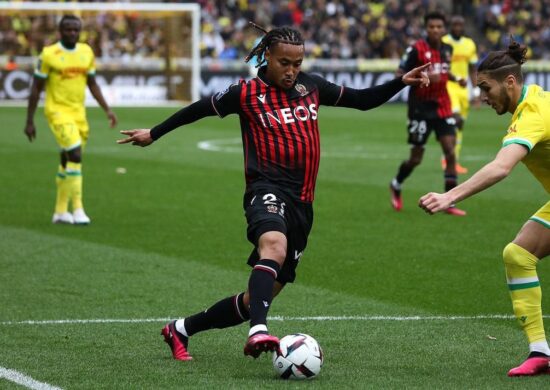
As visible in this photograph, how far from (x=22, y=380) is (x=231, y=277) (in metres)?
3.91

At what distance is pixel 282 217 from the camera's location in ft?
22.2

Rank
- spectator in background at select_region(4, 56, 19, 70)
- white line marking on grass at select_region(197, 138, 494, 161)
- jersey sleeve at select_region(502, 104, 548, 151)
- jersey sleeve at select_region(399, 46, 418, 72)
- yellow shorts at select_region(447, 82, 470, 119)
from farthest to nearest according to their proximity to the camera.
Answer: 1. spectator in background at select_region(4, 56, 19, 70)
2. white line marking on grass at select_region(197, 138, 494, 161)
3. yellow shorts at select_region(447, 82, 470, 119)
4. jersey sleeve at select_region(399, 46, 418, 72)
5. jersey sleeve at select_region(502, 104, 548, 151)

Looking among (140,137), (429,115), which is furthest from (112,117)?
(140,137)

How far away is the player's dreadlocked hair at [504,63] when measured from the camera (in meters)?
6.45

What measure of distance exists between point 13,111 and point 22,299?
84.5 ft

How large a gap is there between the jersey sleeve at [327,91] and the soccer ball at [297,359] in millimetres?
1618

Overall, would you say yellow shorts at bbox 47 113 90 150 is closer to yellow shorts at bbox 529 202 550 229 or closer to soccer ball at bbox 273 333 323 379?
soccer ball at bbox 273 333 323 379

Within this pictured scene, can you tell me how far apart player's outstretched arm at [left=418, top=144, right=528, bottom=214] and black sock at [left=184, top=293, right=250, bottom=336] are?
5.14ft

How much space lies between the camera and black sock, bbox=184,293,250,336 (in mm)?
6957

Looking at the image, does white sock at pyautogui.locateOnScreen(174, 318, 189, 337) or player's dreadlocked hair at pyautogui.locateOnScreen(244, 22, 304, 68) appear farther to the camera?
white sock at pyautogui.locateOnScreen(174, 318, 189, 337)

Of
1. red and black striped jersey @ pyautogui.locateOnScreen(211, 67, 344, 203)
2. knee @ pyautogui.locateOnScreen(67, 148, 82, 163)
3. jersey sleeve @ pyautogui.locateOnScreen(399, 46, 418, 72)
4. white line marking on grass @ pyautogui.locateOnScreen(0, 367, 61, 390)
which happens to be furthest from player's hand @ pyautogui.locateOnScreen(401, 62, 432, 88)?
jersey sleeve @ pyautogui.locateOnScreen(399, 46, 418, 72)

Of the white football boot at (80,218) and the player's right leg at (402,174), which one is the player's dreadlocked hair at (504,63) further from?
the player's right leg at (402,174)

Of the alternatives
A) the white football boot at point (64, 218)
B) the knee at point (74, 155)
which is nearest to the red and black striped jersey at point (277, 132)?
the knee at point (74, 155)

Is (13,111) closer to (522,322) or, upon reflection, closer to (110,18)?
(110,18)
